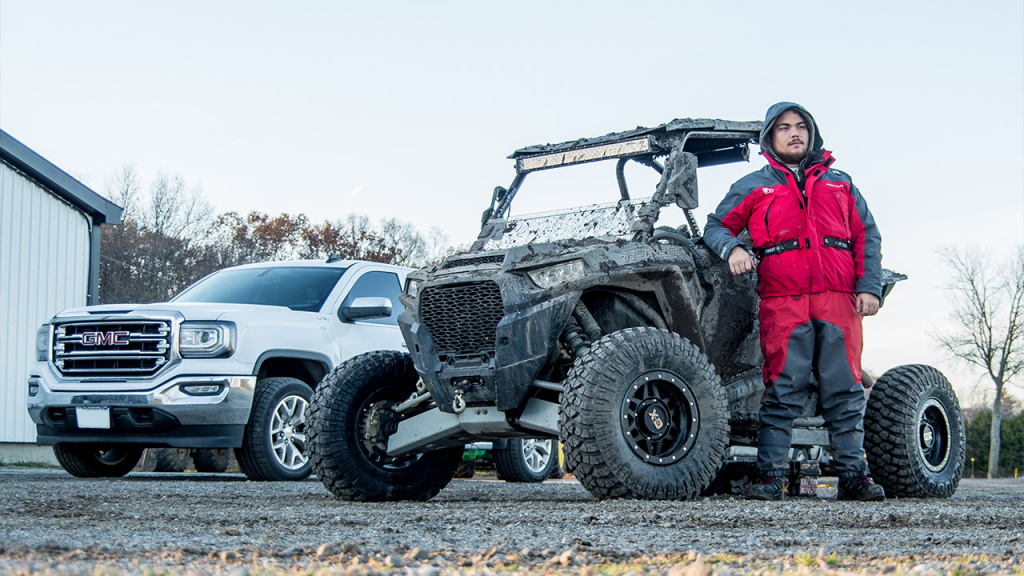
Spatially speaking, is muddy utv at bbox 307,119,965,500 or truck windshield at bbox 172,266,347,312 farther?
truck windshield at bbox 172,266,347,312

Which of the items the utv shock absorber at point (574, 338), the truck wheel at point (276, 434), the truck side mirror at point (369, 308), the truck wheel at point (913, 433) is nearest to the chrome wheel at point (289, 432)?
the truck wheel at point (276, 434)

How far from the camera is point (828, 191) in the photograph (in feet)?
20.0

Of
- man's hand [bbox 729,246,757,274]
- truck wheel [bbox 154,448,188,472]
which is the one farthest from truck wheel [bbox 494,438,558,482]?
truck wheel [bbox 154,448,188,472]

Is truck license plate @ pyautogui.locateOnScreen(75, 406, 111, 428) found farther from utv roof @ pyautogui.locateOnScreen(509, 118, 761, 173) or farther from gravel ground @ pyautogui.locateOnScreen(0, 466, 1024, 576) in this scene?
utv roof @ pyautogui.locateOnScreen(509, 118, 761, 173)

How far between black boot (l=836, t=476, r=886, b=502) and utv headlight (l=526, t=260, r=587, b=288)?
2.08m

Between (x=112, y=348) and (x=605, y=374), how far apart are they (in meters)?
4.93

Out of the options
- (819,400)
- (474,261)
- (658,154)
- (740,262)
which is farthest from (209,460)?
(740,262)

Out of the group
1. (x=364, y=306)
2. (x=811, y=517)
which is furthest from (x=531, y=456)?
(x=811, y=517)

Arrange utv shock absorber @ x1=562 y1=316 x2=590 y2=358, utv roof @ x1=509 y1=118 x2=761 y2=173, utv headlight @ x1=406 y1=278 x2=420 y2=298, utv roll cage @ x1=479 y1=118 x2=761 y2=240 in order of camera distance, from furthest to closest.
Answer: utv roof @ x1=509 y1=118 x2=761 y2=173, utv roll cage @ x1=479 y1=118 x2=761 y2=240, utv headlight @ x1=406 y1=278 x2=420 y2=298, utv shock absorber @ x1=562 y1=316 x2=590 y2=358

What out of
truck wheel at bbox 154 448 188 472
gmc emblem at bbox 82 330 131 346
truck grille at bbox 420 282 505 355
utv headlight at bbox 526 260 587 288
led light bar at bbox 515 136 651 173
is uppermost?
led light bar at bbox 515 136 651 173

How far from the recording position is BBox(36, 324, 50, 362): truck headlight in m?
8.77

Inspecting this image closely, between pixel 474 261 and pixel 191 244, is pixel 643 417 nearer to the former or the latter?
pixel 474 261

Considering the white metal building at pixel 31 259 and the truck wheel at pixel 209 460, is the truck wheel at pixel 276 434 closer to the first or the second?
the truck wheel at pixel 209 460

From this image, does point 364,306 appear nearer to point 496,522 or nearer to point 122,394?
point 122,394
